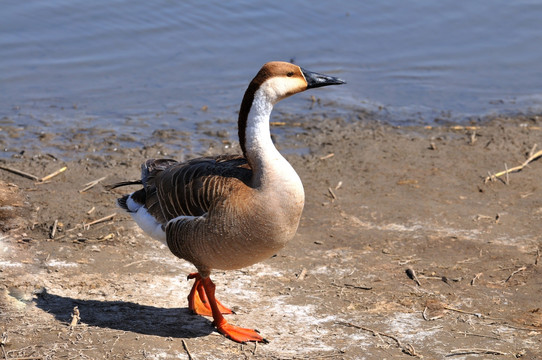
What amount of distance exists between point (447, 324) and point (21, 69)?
797 cm

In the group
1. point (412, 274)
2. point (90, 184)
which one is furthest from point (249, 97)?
point (90, 184)

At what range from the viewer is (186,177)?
17.1 feet

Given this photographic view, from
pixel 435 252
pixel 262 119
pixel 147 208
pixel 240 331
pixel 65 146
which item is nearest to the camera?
pixel 262 119

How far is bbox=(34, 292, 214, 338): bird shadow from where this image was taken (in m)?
5.12

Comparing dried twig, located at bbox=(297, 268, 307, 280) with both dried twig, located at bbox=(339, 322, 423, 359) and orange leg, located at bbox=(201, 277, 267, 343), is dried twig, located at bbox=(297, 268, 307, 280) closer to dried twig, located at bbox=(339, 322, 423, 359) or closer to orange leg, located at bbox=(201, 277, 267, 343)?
dried twig, located at bbox=(339, 322, 423, 359)

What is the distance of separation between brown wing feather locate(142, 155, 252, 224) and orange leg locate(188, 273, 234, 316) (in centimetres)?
54

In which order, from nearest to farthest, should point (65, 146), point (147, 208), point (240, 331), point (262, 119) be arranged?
point (262, 119), point (240, 331), point (147, 208), point (65, 146)

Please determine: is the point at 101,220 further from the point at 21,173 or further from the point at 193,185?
the point at 193,185

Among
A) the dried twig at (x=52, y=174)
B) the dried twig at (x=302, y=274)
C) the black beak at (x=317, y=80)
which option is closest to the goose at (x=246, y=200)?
the black beak at (x=317, y=80)

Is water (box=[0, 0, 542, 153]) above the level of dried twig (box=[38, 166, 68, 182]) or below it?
above

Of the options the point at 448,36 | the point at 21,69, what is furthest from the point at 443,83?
the point at 21,69

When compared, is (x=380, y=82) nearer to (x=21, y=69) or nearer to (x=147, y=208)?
(x=21, y=69)

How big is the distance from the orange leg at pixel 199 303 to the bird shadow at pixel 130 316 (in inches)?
1.9

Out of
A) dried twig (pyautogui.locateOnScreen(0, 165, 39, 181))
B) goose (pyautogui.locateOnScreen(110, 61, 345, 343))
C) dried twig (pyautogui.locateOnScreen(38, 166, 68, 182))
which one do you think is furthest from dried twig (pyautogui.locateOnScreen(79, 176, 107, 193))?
goose (pyautogui.locateOnScreen(110, 61, 345, 343))
